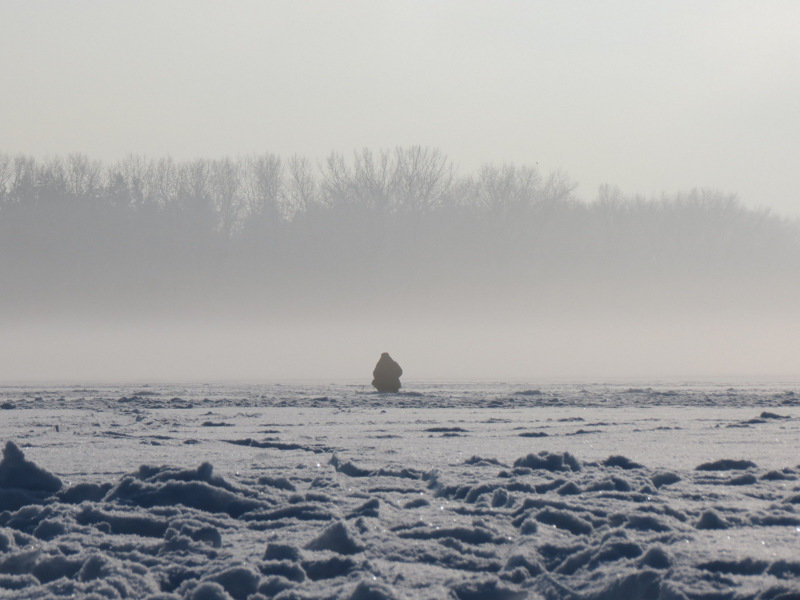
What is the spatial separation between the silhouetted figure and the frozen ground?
9.81 meters

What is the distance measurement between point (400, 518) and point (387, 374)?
45.1ft

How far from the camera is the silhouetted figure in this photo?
1789 centimetres

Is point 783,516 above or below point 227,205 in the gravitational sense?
below

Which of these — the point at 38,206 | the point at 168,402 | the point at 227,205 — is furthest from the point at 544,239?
the point at 168,402

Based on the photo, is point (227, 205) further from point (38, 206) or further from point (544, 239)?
point (544, 239)

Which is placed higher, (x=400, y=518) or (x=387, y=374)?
(x=387, y=374)

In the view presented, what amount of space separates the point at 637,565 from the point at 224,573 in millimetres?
1288

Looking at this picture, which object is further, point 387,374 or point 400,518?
point 387,374

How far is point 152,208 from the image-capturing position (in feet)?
209

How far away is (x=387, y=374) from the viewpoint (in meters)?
17.9

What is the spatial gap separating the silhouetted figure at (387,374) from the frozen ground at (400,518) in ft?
32.2

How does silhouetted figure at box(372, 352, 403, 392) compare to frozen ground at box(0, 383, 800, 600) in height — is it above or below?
above

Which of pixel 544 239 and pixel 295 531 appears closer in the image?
pixel 295 531

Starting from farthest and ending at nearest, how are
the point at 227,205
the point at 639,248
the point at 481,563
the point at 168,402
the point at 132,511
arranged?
1. the point at 639,248
2. the point at 227,205
3. the point at 168,402
4. the point at 132,511
5. the point at 481,563
